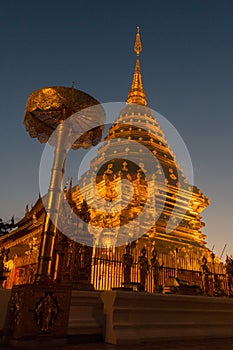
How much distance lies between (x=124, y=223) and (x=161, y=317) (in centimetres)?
941

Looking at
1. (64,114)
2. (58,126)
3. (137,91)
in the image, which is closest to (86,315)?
(58,126)

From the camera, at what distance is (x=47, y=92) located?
680 cm

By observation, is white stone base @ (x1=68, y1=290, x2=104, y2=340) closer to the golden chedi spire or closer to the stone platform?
the stone platform

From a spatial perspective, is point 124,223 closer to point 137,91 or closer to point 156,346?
point 156,346

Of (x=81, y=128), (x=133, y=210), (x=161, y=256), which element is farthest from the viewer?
(x=133, y=210)

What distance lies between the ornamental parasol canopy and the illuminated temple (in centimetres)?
175

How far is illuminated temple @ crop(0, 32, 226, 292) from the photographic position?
21.3ft

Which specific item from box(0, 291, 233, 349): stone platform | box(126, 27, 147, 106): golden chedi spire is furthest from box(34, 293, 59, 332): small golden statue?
box(126, 27, 147, 106): golden chedi spire

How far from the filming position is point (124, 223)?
47.8 feet

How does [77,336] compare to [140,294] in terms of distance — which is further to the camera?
[140,294]

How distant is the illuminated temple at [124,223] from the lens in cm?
650

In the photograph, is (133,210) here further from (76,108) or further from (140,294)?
(140,294)

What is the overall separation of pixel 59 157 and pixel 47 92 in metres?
1.61

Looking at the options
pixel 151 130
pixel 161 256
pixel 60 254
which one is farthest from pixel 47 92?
pixel 151 130
